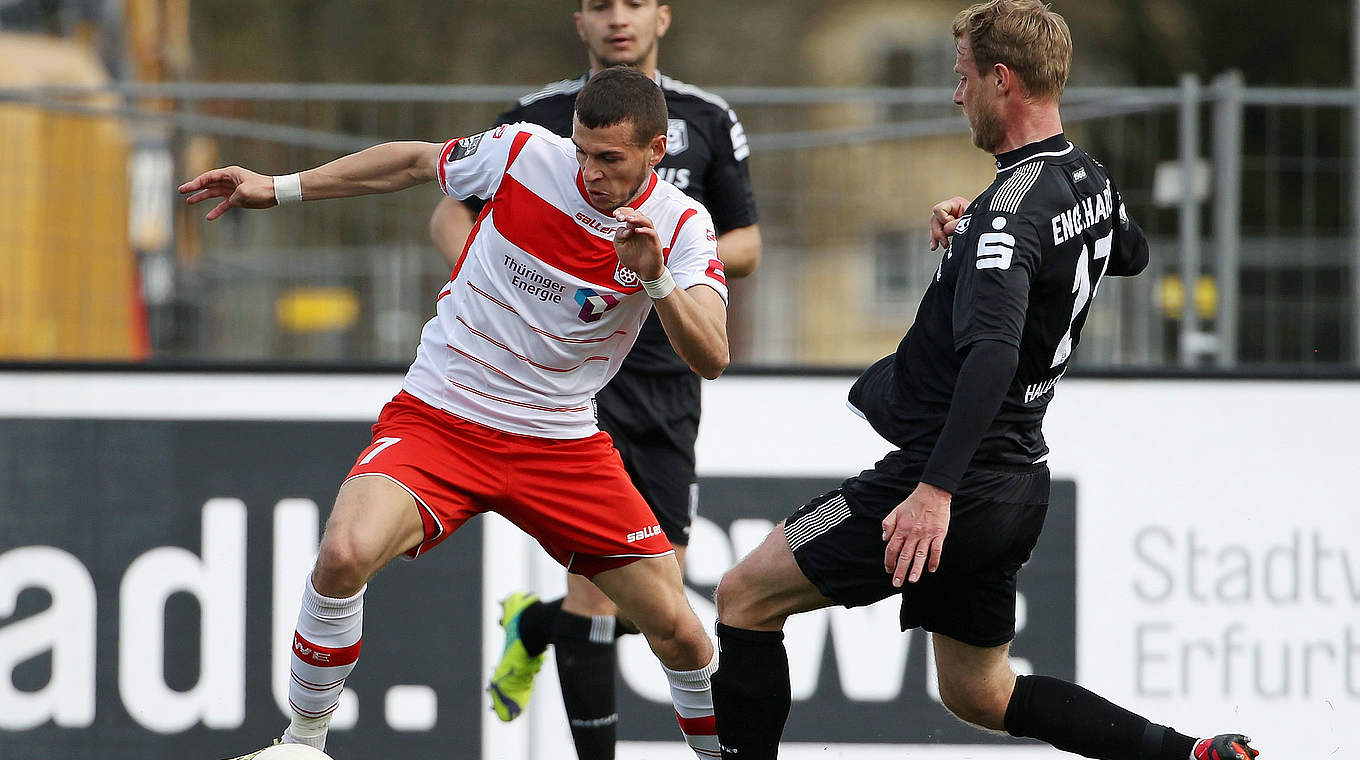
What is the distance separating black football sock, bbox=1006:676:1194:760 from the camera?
3922mm

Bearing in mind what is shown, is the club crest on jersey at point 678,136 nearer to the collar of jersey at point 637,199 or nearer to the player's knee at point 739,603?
the collar of jersey at point 637,199

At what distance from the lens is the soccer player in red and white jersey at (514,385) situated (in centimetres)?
A: 399

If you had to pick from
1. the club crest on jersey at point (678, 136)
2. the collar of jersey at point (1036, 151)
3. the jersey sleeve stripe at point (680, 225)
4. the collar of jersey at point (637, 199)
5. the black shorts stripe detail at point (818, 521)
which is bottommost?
the black shorts stripe detail at point (818, 521)

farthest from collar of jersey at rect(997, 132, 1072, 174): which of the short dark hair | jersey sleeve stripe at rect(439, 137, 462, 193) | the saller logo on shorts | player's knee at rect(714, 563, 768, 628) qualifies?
jersey sleeve stripe at rect(439, 137, 462, 193)

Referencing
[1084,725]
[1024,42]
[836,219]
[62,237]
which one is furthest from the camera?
[836,219]

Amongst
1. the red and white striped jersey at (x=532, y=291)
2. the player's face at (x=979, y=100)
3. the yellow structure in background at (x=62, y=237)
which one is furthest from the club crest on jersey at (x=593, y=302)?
the yellow structure in background at (x=62, y=237)

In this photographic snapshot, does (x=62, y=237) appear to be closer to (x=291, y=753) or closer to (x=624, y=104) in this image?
(x=291, y=753)

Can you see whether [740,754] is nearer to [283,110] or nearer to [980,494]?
[980,494]

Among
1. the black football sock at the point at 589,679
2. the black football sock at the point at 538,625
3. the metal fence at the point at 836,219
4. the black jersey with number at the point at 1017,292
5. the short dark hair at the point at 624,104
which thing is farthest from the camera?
the metal fence at the point at 836,219

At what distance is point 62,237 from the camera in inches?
294

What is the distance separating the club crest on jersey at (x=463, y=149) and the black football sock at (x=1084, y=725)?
6.92ft

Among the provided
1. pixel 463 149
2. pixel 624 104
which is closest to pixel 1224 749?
pixel 624 104

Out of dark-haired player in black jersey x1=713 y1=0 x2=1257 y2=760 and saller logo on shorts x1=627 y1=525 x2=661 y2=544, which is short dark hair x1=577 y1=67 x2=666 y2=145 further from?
saller logo on shorts x1=627 y1=525 x2=661 y2=544

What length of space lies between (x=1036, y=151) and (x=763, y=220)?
189 inches
